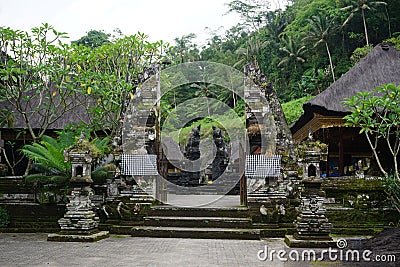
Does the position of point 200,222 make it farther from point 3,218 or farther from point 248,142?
point 3,218

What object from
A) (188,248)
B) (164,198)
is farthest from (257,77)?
(188,248)

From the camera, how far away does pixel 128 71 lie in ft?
44.0

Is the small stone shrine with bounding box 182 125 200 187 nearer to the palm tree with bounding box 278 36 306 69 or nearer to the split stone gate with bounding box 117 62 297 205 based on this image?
the split stone gate with bounding box 117 62 297 205

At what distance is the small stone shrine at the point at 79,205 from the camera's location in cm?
846

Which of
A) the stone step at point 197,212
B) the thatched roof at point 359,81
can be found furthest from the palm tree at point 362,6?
the stone step at point 197,212

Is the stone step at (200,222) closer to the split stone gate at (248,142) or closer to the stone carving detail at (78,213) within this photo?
the split stone gate at (248,142)

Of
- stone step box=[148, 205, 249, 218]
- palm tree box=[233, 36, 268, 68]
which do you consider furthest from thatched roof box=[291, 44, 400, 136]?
palm tree box=[233, 36, 268, 68]

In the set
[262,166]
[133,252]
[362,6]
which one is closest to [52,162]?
[133,252]

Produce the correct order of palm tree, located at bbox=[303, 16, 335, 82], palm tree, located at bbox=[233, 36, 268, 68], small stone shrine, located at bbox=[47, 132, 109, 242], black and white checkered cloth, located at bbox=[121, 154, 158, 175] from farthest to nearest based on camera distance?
1. palm tree, located at bbox=[233, 36, 268, 68]
2. palm tree, located at bbox=[303, 16, 335, 82]
3. black and white checkered cloth, located at bbox=[121, 154, 158, 175]
4. small stone shrine, located at bbox=[47, 132, 109, 242]

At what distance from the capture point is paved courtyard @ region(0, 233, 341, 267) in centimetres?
654

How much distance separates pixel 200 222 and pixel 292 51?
29256mm

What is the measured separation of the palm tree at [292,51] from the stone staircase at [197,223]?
1122 inches

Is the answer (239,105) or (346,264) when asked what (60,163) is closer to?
(346,264)

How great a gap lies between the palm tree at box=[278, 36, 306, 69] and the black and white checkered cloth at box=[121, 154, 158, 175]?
28.1m
